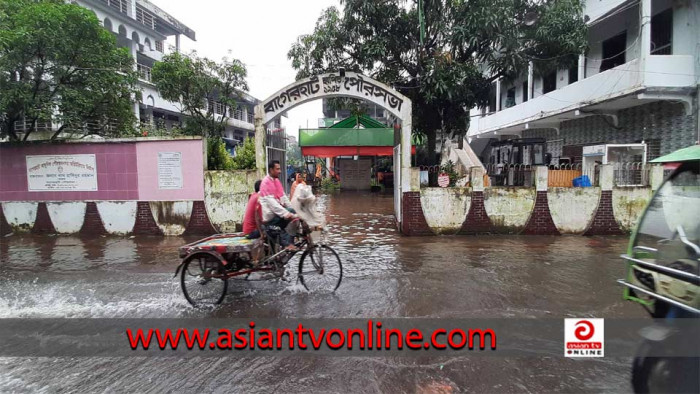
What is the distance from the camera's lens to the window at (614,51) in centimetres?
1404

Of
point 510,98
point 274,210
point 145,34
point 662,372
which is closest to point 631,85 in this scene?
point 662,372

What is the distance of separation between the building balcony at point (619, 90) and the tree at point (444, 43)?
64.8 inches

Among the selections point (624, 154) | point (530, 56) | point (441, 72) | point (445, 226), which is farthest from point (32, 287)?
point (624, 154)

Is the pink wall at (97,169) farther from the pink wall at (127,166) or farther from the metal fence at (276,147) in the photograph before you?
the metal fence at (276,147)

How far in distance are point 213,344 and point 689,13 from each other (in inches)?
572

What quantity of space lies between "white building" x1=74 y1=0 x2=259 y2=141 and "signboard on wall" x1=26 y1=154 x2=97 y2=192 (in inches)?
434

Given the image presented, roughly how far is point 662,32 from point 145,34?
90.2 ft

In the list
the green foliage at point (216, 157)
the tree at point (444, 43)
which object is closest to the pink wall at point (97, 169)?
the green foliage at point (216, 157)

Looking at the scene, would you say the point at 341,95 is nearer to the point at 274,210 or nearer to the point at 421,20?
the point at 421,20

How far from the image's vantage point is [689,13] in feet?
36.5

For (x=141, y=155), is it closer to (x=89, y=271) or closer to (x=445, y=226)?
(x=89, y=271)

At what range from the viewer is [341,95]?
31.6 feet

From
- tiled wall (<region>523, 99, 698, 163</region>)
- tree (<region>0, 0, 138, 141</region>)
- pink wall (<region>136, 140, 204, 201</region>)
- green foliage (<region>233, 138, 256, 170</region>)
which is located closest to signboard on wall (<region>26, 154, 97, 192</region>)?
tree (<region>0, 0, 138, 141</region>)

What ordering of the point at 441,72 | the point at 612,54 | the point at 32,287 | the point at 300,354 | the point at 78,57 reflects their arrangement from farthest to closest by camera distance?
the point at 612,54
the point at 441,72
the point at 78,57
the point at 32,287
the point at 300,354
